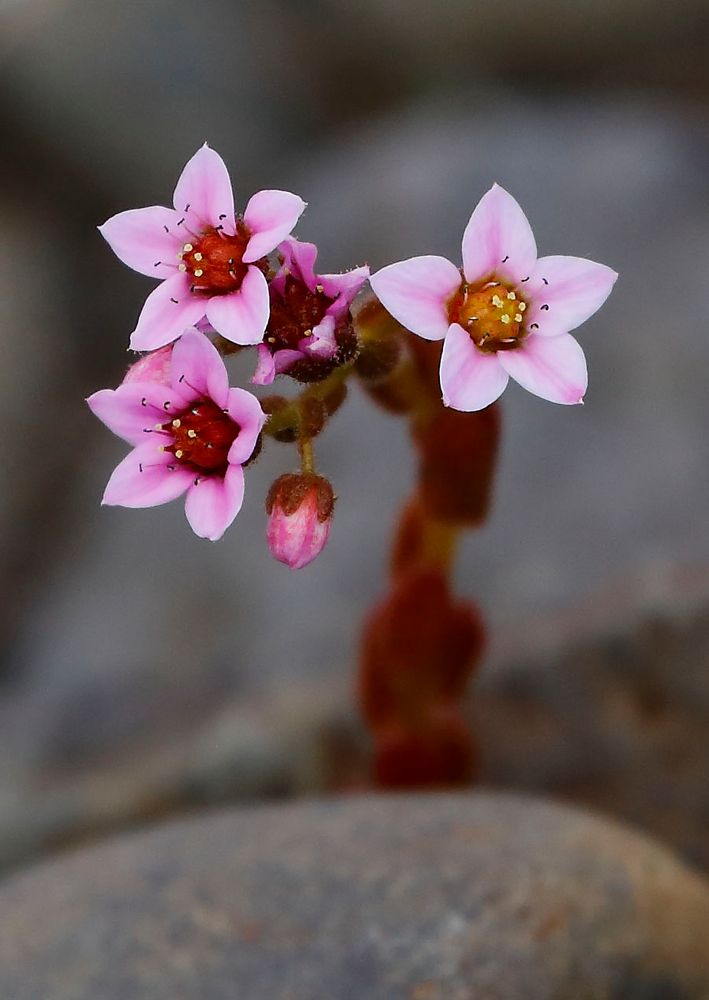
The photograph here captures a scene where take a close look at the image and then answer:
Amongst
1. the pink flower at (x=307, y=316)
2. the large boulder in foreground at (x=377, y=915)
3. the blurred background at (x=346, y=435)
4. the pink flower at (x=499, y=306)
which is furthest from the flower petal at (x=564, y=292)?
the blurred background at (x=346, y=435)

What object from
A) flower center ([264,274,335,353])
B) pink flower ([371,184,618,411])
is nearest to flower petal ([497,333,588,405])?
pink flower ([371,184,618,411])

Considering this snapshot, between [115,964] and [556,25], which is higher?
[556,25]

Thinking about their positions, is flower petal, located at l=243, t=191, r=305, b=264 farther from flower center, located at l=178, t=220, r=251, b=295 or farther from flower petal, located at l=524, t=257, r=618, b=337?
flower petal, located at l=524, t=257, r=618, b=337

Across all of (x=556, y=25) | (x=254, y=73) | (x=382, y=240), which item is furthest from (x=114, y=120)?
(x=556, y=25)

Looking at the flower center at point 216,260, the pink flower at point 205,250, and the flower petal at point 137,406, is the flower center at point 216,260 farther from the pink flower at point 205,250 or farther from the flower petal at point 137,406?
the flower petal at point 137,406

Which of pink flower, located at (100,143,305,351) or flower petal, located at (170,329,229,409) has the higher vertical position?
pink flower, located at (100,143,305,351)

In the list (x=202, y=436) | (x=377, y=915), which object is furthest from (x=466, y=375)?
(x=377, y=915)

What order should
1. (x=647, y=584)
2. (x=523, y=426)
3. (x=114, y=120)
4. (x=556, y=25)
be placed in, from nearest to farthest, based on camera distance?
(x=647, y=584) → (x=523, y=426) → (x=114, y=120) → (x=556, y=25)

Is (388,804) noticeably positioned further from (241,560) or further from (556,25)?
(556,25)
